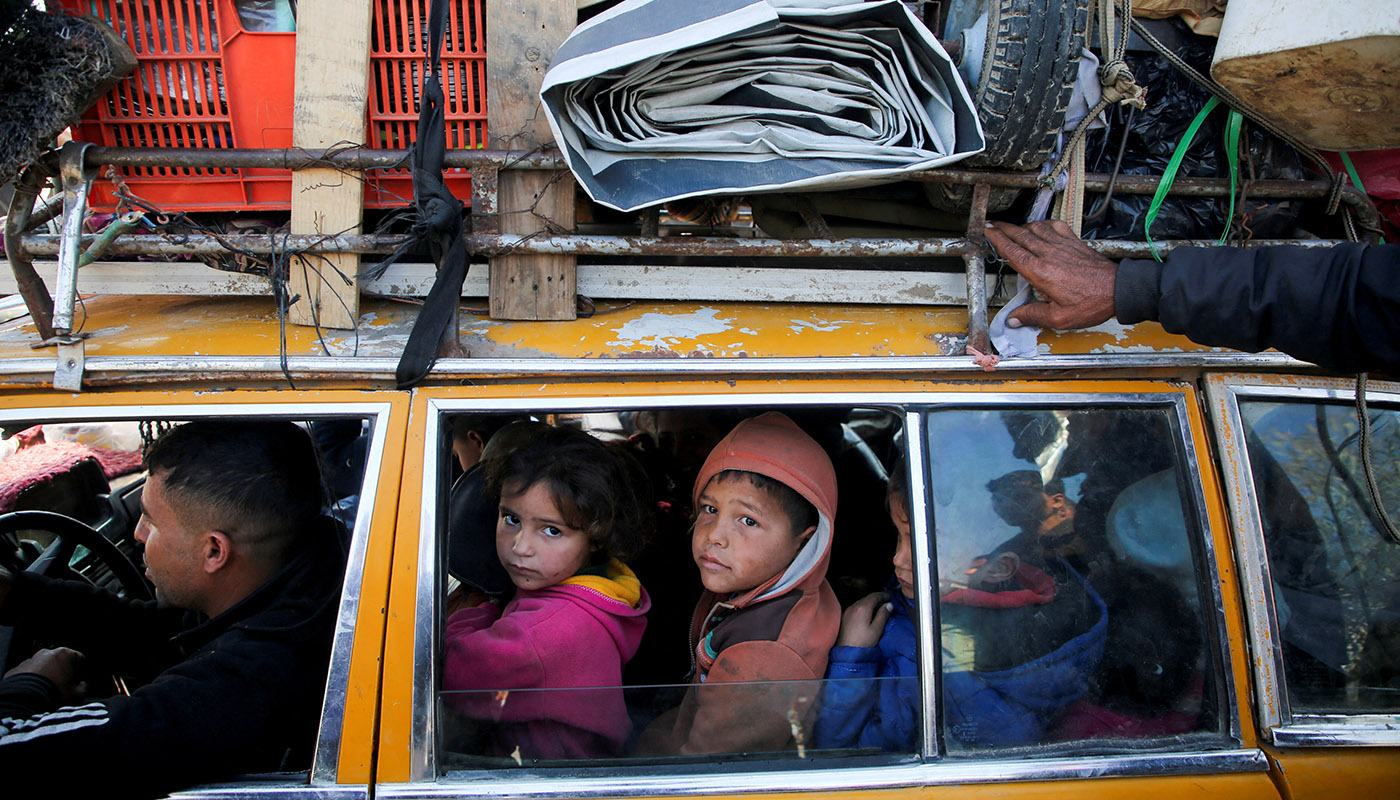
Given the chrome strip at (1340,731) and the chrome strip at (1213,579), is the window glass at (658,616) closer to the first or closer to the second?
the chrome strip at (1213,579)

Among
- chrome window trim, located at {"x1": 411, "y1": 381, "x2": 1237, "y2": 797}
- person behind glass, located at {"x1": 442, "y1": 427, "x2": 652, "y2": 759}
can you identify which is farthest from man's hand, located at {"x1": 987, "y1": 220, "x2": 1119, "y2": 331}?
person behind glass, located at {"x1": 442, "y1": 427, "x2": 652, "y2": 759}

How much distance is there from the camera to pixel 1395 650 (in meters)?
1.76

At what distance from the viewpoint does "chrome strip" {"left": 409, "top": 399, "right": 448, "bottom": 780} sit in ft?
5.12

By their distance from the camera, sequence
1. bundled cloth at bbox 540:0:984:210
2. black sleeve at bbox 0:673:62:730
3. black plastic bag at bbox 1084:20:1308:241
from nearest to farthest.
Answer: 1. black sleeve at bbox 0:673:62:730
2. bundled cloth at bbox 540:0:984:210
3. black plastic bag at bbox 1084:20:1308:241

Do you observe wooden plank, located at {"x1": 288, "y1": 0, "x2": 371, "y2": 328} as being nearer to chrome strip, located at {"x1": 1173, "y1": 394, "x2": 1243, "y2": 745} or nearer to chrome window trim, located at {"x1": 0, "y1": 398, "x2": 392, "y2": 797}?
chrome window trim, located at {"x1": 0, "y1": 398, "x2": 392, "y2": 797}

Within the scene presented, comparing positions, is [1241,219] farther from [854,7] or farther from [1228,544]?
[854,7]

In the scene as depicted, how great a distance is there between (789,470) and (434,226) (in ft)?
3.43

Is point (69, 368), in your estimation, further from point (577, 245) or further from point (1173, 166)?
point (1173, 166)

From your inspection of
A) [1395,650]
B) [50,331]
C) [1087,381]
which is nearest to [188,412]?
[50,331]

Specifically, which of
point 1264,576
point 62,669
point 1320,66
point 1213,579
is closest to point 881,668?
point 1213,579

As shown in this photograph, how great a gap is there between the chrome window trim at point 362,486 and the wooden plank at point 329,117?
1.03ft

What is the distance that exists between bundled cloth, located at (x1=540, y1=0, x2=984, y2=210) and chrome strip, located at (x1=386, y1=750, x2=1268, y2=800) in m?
1.22

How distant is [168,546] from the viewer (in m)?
1.92

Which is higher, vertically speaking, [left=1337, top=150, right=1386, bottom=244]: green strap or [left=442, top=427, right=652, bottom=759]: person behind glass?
[left=1337, top=150, right=1386, bottom=244]: green strap
